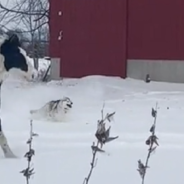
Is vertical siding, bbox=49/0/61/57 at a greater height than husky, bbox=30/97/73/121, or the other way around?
vertical siding, bbox=49/0/61/57

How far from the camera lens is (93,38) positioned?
17000 mm

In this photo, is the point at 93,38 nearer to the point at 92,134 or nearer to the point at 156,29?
the point at 156,29

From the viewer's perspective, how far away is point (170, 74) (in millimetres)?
15438

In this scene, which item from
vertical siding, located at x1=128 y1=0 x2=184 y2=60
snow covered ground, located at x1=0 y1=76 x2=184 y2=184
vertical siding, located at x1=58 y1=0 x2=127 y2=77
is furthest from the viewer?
vertical siding, located at x1=58 y1=0 x2=127 y2=77

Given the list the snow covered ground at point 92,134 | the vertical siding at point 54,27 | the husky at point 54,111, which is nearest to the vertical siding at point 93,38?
the vertical siding at point 54,27

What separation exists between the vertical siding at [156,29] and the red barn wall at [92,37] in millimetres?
282

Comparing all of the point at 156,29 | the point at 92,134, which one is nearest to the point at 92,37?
the point at 156,29

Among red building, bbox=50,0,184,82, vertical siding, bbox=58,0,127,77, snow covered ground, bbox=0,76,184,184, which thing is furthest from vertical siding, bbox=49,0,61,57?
snow covered ground, bbox=0,76,184,184

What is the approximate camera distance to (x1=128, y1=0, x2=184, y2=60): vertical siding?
598 inches

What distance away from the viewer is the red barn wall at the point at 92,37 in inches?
647

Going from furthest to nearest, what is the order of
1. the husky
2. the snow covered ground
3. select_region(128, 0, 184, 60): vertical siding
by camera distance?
select_region(128, 0, 184, 60): vertical siding, the husky, the snow covered ground

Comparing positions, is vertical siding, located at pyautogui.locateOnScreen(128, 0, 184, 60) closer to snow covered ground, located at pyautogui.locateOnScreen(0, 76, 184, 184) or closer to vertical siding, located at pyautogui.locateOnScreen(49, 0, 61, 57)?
snow covered ground, located at pyautogui.locateOnScreen(0, 76, 184, 184)

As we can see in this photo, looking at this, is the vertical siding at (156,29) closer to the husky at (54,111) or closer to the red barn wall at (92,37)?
the red barn wall at (92,37)

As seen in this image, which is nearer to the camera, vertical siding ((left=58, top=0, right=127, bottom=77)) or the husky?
the husky
